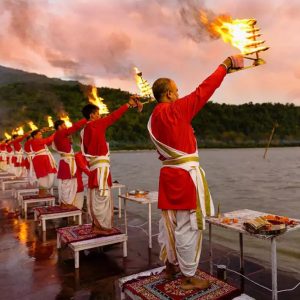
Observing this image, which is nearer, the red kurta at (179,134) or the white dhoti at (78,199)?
the red kurta at (179,134)

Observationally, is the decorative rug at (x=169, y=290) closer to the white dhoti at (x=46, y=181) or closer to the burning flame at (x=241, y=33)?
the burning flame at (x=241, y=33)

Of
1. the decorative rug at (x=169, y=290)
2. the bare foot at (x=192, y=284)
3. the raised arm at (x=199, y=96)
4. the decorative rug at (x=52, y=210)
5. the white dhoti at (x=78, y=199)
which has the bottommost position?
the decorative rug at (x=169, y=290)

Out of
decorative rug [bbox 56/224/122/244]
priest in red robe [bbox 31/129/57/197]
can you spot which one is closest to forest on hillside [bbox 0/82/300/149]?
priest in red robe [bbox 31/129/57/197]

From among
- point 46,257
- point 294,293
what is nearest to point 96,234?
point 46,257

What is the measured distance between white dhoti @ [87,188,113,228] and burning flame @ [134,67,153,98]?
167 cm

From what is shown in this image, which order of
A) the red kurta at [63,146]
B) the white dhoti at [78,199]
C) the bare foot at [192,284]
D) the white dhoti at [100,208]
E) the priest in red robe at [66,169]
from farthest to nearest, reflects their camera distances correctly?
the white dhoti at [78,199] → the priest in red robe at [66,169] → the red kurta at [63,146] → the white dhoti at [100,208] → the bare foot at [192,284]

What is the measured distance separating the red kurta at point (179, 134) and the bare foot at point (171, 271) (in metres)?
0.72

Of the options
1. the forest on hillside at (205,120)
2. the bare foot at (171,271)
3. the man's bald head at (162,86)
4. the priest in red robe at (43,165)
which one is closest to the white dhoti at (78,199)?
the priest in red robe at (43,165)

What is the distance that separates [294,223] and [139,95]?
244 centimetres

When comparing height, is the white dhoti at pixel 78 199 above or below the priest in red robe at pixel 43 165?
below

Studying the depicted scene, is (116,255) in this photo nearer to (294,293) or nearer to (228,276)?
(228,276)

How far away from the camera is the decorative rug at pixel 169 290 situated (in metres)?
3.50

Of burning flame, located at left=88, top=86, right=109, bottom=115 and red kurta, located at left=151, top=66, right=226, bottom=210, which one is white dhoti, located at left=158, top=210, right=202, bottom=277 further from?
burning flame, located at left=88, top=86, right=109, bottom=115

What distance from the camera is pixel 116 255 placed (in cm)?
571
